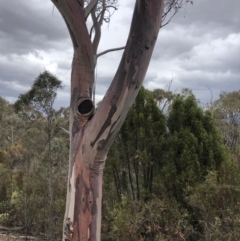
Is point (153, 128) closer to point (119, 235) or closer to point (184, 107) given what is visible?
point (184, 107)

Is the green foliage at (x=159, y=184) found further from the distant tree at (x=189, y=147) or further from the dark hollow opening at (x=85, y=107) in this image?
the dark hollow opening at (x=85, y=107)

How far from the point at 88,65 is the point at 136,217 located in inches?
103

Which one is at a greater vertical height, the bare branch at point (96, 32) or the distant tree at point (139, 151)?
the bare branch at point (96, 32)

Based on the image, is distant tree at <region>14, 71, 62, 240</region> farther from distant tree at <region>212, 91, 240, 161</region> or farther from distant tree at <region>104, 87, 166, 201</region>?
distant tree at <region>212, 91, 240, 161</region>

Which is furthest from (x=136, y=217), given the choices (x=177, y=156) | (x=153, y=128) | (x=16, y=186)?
(x=16, y=186)

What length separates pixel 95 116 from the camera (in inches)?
145

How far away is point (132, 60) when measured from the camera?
11.7ft

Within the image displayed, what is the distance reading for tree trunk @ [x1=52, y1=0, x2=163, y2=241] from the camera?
141 inches

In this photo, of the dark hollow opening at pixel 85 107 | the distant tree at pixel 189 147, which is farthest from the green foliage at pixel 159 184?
the dark hollow opening at pixel 85 107

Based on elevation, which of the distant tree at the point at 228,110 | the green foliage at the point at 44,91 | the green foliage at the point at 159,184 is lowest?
the green foliage at the point at 159,184

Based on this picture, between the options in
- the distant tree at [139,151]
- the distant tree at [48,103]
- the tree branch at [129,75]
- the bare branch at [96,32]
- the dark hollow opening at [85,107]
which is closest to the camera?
the tree branch at [129,75]

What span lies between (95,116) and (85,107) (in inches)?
13.9

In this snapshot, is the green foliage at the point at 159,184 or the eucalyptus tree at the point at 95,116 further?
the green foliage at the point at 159,184

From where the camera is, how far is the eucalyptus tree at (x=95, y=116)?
358 cm
